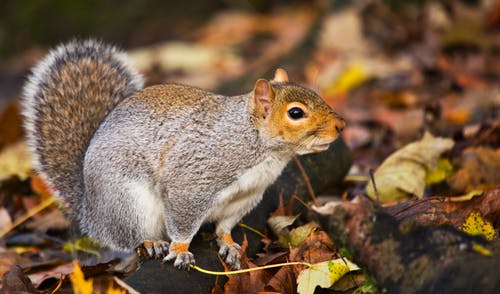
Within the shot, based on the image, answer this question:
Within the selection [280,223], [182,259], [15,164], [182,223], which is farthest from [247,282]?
[15,164]

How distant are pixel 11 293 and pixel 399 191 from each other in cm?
191

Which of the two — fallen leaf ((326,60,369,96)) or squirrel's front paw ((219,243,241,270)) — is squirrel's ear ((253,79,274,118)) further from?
fallen leaf ((326,60,369,96))

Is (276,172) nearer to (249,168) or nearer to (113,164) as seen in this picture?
(249,168)

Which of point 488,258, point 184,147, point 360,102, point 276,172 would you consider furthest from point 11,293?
point 360,102

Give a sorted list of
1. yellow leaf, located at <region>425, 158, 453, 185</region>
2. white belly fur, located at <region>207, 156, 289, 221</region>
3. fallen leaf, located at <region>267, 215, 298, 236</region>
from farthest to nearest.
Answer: yellow leaf, located at <region>425, 158, 453, 185</region>, fallen leaf, located at <region>267, 215, 298, 236</region>, white belly fur, located at <region>207, 156, 289, 221</region>

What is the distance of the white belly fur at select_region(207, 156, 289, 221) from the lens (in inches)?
123

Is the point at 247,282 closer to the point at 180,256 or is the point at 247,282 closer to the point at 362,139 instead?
the point at 180,256

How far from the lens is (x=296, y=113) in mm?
3084

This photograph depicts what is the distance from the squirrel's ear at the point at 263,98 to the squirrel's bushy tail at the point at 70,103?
1.09 meters

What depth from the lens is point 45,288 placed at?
3139 millimetres

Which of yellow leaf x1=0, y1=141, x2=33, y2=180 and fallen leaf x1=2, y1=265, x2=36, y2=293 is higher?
yellow leaf x1=0, y1=141, x2=33, y2=180

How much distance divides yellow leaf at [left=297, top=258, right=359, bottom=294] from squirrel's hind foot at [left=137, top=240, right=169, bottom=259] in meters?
0.68

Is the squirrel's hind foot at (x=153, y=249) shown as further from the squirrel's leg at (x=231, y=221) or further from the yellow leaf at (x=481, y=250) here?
the yellow leaf at (x=481, y=250)

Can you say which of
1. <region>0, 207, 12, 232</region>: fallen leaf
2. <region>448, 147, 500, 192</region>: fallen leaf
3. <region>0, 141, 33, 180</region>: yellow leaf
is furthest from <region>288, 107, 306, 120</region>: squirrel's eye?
<region>0, 141, 33, 180</region>: yellow leaf
